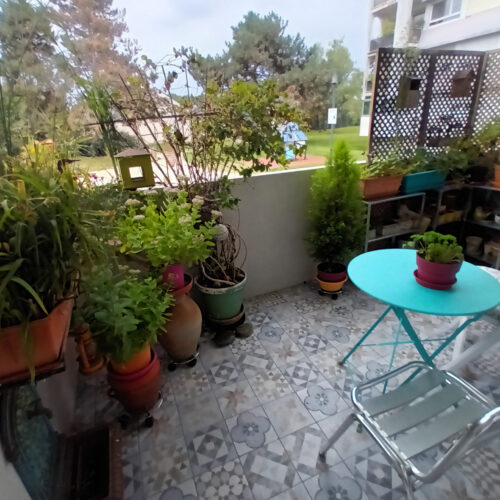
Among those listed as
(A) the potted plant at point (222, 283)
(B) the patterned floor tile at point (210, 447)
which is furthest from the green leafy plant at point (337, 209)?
(B) the patterned floor tile at point (210, 447)

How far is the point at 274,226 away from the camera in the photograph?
252 centimetres

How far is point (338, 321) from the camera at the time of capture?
90.0 inches

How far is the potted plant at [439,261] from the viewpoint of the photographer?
1.30 m

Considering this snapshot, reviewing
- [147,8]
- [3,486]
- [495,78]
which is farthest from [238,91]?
[495,78]

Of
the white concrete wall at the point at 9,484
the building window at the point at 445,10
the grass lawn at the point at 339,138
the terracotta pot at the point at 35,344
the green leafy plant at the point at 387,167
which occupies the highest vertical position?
the building window at the point at 445,10

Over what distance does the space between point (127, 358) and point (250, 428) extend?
727 millimetres

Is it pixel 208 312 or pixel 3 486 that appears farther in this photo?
pixel 208 312

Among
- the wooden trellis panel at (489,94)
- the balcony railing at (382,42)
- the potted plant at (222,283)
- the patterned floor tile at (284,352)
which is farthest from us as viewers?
the wooden trellis panel at (489,94)

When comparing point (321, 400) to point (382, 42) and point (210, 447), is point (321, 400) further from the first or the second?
point (382, 42)

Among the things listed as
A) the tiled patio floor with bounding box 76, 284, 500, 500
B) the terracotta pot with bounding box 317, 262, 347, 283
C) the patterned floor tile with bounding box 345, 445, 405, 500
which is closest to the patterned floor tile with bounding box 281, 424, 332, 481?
the tiled patio floor with bounding box 76, 284, 500, 500

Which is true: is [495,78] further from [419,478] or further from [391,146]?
[419,478]

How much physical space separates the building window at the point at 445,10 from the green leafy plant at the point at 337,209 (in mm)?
3593

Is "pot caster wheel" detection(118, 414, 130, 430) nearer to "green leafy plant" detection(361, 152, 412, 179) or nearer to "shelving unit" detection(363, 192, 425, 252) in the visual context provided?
"shelving unit" detection(363, 192, 425, 252)

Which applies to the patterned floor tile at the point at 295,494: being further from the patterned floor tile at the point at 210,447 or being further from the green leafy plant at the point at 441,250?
the green leafy plant at the point at 441,250
